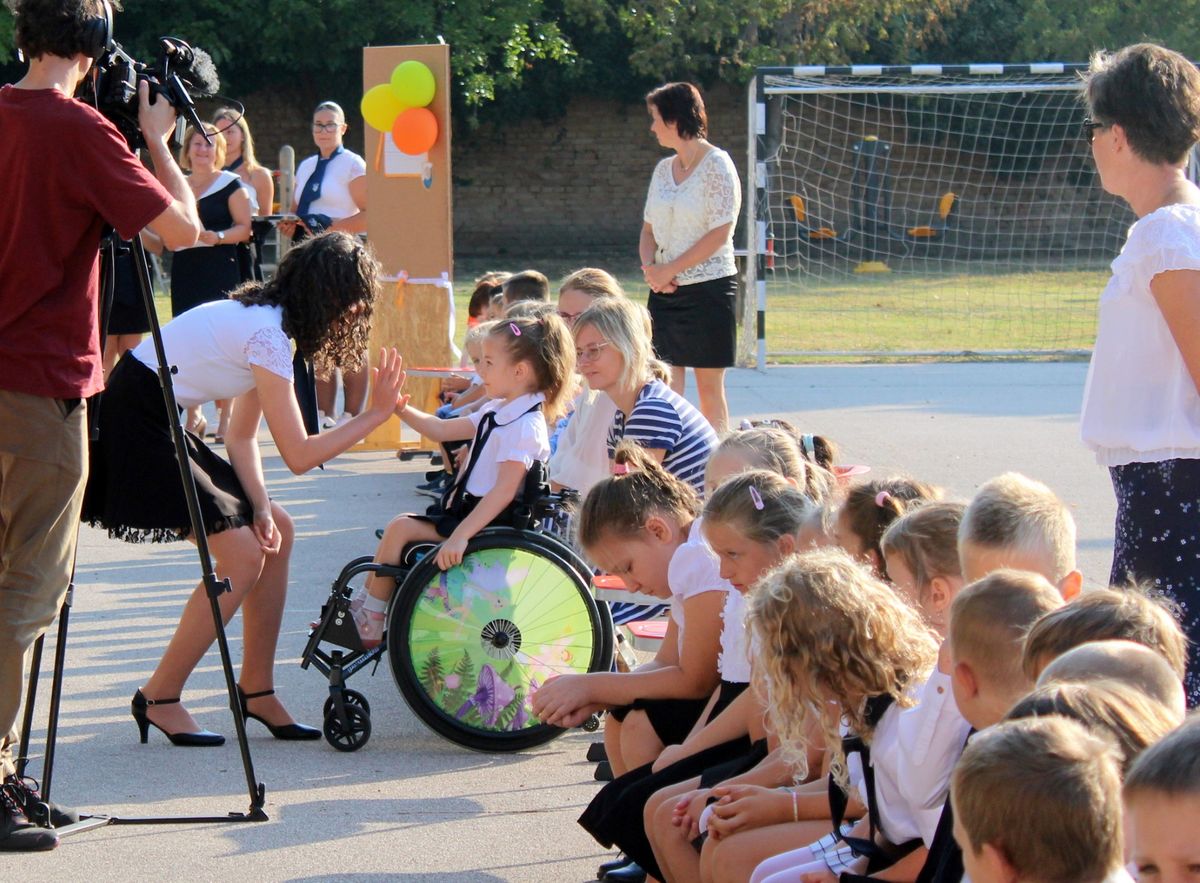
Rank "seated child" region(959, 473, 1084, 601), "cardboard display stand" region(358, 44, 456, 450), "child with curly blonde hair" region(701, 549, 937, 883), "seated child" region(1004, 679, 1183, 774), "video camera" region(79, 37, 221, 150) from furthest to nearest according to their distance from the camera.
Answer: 1. "cardboard display stand" region(358, 44, 456, 450)
2. "video camera" region(79, 37, 221, 150)
3. "seated child" region(959, 473, 1084, 601)
4. "child with curly blonde hair" region(701, 549, 937, 883)
5. "seated child" region(1004, 679, 1183, 774)

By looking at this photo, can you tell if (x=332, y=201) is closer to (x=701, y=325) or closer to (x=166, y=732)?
(x=701, y=325)

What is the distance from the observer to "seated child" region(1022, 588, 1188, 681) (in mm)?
2262

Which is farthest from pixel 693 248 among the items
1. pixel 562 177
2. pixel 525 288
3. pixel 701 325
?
pixel 562 177

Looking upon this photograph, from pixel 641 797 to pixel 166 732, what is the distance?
1.93m

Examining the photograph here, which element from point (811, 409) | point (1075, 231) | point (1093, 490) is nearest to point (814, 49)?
point (1075, 231)

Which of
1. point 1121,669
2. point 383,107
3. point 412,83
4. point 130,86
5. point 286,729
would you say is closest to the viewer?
point 1121,669

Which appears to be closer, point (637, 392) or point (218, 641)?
point (218, 641)

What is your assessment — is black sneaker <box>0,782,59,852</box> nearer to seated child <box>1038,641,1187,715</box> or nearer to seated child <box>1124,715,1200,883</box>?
seated child <box>1038,641,1187,715</box>

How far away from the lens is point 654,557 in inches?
147

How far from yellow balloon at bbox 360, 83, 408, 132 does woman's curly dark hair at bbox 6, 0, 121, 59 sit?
5.46 m

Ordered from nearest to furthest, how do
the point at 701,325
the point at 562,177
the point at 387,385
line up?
the point at 387,385 → the point at 701,325 → the point at 562,177

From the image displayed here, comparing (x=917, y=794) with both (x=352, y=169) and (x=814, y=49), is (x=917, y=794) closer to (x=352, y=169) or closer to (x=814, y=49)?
(x=352, y=169)

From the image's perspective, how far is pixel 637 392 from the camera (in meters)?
4.96

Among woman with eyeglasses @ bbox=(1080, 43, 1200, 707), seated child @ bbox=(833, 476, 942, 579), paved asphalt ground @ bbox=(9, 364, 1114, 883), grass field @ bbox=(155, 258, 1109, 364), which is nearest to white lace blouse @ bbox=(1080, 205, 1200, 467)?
woman with eyeglasses @ bbox=(1080, 43, 1200, 707)
